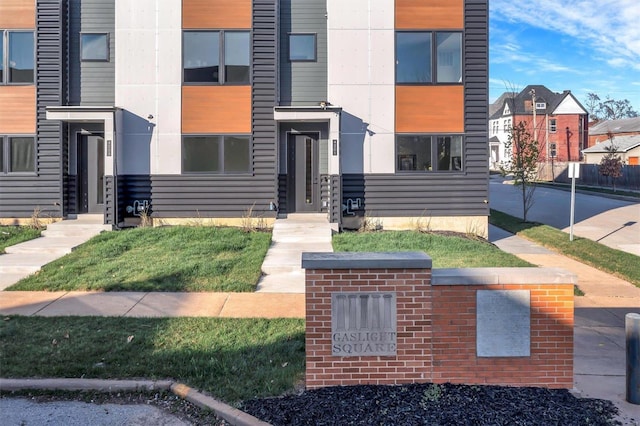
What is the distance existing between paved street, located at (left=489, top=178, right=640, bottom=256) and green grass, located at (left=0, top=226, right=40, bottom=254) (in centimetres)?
1564

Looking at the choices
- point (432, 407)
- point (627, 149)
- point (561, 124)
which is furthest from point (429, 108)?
point (561, 124)

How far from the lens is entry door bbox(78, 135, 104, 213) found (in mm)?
15828

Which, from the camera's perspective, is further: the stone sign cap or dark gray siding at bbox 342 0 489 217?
dark gray siding at bbox 342 0 489 217

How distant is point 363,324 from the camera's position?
5184 millimetres

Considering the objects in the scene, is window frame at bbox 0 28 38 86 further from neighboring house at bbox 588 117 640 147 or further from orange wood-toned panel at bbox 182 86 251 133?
neighboring house at bbox 588 117 640 147

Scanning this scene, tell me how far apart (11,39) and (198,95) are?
549 centimetres

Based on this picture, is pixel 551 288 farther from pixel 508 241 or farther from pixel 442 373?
pixel 508 241

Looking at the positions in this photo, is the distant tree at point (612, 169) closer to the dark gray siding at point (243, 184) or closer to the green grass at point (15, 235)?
the dark gray siding at point (243, 184)

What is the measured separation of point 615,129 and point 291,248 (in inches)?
2618

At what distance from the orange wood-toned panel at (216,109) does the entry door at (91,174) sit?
2.75m

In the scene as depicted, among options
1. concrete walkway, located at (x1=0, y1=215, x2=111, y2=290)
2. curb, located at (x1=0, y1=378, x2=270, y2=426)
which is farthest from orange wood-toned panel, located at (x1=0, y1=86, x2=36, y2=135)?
curb, located at (x1=0, y1=378, x2=270, y2=426)

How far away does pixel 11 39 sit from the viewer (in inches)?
608

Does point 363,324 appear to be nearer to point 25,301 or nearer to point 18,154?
point 25,301

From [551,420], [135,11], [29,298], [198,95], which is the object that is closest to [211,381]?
[551,420]
